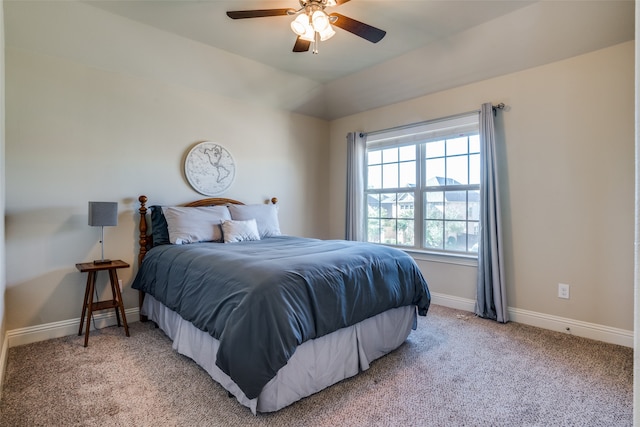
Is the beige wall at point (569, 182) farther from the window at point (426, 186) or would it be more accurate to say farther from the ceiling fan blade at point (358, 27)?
the ceiling fan blade at point (358, 27)

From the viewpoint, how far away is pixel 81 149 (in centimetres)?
293

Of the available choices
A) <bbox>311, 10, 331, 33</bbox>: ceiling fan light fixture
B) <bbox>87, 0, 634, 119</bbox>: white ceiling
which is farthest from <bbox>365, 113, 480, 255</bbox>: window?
<bbox>311, 10, 331, 33</bbox>: ceiling fan light fixture

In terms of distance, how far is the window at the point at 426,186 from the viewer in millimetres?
3568

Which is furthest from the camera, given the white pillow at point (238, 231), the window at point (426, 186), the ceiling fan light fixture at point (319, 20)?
the window at point (426, 186)

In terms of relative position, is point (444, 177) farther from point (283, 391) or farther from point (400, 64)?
point (283, 391)

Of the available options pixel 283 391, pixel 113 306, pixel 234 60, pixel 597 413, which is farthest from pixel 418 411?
pixel 234 60

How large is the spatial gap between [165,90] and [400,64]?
2490 mm

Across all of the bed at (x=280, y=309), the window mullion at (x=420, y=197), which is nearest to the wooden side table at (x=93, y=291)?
the bed at (x=280, y=309)

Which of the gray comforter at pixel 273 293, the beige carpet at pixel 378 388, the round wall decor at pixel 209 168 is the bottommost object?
the beige carpet at pixel 378 388

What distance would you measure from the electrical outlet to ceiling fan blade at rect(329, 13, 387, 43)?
2631 millimetres

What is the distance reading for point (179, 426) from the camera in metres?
1.64

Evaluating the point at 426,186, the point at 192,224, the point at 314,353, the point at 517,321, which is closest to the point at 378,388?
the point at 314,353

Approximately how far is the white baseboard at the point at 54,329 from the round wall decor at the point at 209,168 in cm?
146

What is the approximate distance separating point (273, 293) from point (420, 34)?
8.79ft
